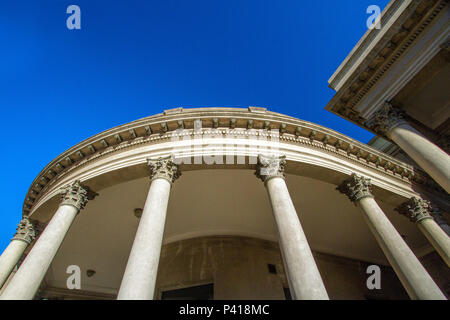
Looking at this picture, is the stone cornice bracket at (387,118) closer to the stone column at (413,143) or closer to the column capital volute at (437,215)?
the stone column at (413,143)

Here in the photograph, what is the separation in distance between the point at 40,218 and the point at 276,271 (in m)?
10.6

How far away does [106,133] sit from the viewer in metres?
9.70

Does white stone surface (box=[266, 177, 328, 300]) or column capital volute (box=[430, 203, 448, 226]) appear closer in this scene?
white stone surface (box=[266, 177, 328, 300])

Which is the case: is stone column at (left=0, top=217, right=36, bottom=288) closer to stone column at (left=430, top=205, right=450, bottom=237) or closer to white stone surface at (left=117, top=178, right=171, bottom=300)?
white stone surface at (left=117, top=178, right=171, bottom=300)

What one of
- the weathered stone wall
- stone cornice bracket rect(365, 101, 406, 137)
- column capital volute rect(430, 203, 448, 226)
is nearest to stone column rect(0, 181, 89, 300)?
the weathered stone wall

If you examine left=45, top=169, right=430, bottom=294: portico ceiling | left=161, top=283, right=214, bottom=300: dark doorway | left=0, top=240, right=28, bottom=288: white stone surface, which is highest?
left=45, top=169, right=430, bottom=294: portico ceiling

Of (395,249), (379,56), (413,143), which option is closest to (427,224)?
(413,143)

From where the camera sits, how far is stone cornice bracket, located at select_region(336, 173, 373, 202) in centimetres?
905

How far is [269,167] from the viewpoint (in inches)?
319

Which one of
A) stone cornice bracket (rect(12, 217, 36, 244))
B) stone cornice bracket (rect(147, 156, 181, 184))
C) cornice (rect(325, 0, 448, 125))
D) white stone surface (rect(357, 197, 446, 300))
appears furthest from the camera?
stone cornice bracket (rect(12, 217, 36, 244))

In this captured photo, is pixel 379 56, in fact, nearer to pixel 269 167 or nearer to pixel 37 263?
pixel 269 167

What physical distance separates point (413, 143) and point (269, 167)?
5629 mm

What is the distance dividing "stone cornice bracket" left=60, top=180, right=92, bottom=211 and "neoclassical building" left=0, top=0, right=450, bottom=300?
0.15 feet

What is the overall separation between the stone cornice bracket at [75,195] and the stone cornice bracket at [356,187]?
945cm
